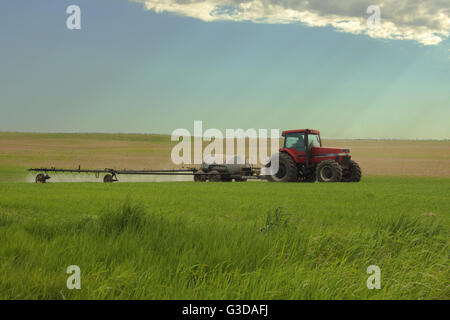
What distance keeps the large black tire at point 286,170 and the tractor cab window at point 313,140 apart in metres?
1.59

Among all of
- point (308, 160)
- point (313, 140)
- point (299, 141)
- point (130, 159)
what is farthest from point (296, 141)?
point (130, 159)

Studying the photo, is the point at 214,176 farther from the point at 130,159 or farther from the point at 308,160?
the point at 130,159

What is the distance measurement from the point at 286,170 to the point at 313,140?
8.68 feet

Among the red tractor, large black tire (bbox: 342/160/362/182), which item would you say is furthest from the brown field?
the red tractor

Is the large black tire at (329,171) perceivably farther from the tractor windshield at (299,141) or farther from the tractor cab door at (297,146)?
the tractor windshield at (299,141)

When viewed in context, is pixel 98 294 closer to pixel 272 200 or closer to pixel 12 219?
pixel 12 219

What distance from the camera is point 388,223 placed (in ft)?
28.1

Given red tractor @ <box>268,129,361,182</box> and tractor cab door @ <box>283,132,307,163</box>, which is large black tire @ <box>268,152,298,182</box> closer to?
red tractor @ <box>268,129,361,182</box>

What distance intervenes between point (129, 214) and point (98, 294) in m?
3.26

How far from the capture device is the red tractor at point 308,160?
27.4 meters

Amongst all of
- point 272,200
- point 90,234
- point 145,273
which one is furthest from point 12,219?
point 272,200

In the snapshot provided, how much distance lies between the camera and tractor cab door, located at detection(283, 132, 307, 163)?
27.8 metres

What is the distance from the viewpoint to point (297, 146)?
91.7ft

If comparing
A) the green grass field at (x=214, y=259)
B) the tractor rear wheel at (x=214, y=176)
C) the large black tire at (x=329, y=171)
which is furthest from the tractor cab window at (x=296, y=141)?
the green grass field at (x=214, y=259)
